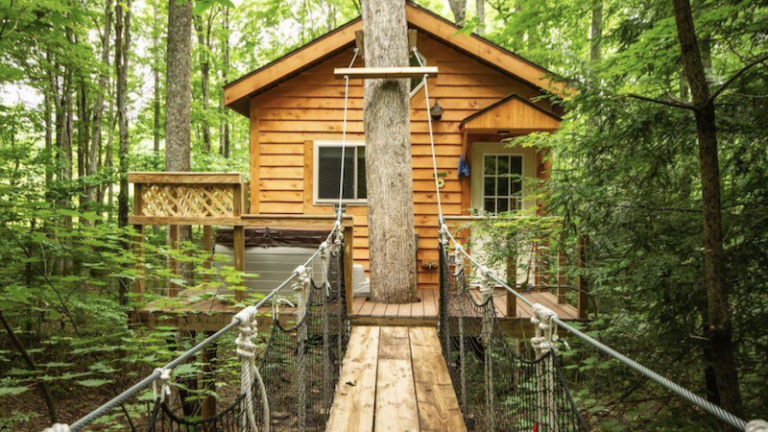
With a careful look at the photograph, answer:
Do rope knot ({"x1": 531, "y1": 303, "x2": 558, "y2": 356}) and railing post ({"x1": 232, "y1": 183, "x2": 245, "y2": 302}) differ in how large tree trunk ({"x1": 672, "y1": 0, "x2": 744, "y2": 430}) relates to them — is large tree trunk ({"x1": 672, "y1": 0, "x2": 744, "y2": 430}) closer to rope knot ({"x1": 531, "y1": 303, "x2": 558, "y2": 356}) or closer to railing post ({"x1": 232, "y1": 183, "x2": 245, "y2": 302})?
rope knot ({"x1": 531, "y1": 303, "x2": 558, "y2": 356})

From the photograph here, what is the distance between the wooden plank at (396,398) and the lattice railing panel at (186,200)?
2.30 meters

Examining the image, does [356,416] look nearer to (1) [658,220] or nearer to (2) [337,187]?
(1) [658,220]

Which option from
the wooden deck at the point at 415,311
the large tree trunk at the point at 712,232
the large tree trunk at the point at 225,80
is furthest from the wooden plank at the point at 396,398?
the large tree trunk at the point at 225,80

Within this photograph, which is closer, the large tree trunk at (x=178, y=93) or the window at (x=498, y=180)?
the window at (x=498, y=180)

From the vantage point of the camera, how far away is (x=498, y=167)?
728 cm

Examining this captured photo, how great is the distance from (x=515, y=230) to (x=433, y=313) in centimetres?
114

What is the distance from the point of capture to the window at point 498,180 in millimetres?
7211

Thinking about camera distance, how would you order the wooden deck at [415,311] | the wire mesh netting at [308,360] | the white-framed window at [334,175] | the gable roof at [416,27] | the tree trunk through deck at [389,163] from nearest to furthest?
the wire mesh netting at [308,360] < the wooden deck at [415,311] < the tree trunk through deck at [389,163] < the gable roof at [416,27] < the white-framed window at [334,175]

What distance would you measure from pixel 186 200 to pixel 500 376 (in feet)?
11.4

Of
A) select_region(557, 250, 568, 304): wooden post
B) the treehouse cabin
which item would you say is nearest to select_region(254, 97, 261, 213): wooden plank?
the treehouse cabin

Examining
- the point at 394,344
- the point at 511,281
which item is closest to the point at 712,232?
the point at 394,344

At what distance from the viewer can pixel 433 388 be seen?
3082 millimetres

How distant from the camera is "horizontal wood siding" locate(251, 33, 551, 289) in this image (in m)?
7.14

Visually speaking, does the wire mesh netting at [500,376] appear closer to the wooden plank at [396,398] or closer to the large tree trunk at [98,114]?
the wooden plank at [396,398]
